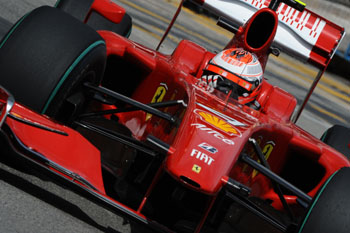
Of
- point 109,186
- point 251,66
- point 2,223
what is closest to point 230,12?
point 251,66

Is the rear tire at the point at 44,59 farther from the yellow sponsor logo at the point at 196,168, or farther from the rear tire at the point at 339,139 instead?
the rear tire at the point at 339,139

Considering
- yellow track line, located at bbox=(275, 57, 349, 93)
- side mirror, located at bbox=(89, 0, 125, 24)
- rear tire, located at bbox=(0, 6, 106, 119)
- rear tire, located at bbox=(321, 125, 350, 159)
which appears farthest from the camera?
yellow track line, located at bbox=(275, 57, 349, 93)

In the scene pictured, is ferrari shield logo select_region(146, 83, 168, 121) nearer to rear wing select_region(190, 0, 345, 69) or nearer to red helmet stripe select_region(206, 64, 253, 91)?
red helmet stripe select_region(206, 64, 253, 91)

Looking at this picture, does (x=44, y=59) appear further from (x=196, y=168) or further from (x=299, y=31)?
(x=299, y=31)

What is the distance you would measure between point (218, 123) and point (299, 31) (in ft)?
9.27

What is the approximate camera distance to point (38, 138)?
3.74 meters

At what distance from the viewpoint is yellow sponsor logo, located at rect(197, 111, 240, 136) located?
392 centimetres

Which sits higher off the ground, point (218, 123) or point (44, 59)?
point (218, 123)

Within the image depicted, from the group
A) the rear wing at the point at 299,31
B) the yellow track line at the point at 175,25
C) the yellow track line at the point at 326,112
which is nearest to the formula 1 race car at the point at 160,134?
the rear wing at the point at 299,31

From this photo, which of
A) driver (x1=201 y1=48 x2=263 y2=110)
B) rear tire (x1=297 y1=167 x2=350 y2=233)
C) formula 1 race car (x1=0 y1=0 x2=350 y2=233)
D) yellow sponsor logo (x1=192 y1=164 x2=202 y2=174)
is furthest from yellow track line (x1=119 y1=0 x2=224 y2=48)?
rear tire (x1=297 y1=167 x2=350 y2=233)

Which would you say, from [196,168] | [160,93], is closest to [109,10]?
[160,93]

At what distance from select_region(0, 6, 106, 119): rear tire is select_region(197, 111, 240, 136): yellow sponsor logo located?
32.3 inches

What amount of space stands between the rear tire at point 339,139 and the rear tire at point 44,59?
2847 mm

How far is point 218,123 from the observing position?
396 centimetres
